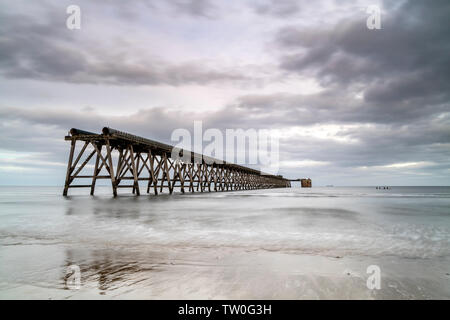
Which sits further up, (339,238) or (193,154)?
(193,154)

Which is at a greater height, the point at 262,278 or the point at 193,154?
the point at 193,154

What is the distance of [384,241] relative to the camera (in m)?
5.52

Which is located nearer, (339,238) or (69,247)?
(69,247)

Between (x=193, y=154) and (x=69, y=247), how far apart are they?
29549 millimetres

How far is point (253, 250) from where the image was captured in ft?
14.9

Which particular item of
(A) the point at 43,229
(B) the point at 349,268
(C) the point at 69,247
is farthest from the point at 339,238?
(A) the point at 43,229

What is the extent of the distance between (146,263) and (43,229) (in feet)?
15.8

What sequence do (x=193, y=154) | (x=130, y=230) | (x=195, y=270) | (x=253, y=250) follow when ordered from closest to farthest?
1. (x=195, y=270)
2. (x=253, y=250)
3. (x=130, y=230)
4. (x=193, y=154)

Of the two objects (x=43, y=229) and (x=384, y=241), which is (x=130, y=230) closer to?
(x=43, y=229)

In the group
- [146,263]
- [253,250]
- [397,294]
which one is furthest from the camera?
[253,250]

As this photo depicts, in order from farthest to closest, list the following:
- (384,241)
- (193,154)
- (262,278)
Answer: (193,154) < (384,241) < (262,278)

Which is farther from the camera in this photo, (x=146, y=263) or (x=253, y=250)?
(x=253, y=250)
